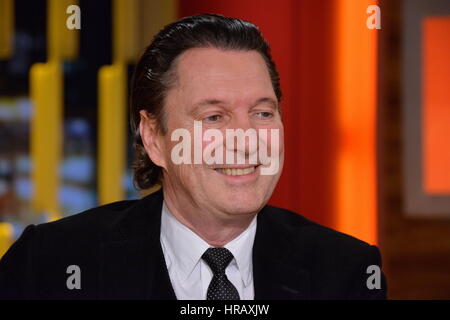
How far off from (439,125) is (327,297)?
4.00 feet

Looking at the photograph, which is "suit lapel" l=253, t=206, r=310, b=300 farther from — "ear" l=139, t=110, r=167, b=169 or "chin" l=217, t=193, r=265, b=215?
"ear" l=139, t=110, r=167, b=169

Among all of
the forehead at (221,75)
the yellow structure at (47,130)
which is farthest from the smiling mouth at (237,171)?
the yellow structure at (47,130)

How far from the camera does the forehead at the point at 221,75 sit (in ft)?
3.14

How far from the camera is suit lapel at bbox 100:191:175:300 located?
3.24 ft

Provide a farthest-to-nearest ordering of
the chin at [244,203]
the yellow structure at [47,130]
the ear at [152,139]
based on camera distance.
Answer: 1. the yellow structure at [47,130]
2. the ear at [152,139]
3. the chin at [244,203]

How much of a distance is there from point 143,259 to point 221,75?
0.32m

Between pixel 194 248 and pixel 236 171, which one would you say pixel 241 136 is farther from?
pixel 194 248

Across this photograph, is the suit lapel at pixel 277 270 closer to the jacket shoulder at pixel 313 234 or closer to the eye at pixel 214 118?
the jacket shoulder at pixel 313 234

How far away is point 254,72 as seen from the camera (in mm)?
980

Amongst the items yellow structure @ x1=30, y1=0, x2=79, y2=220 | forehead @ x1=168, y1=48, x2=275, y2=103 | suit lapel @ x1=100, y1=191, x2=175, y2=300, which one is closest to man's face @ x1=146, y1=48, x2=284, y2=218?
forehead @ x1=168, y1=48, x2=275, y2=103

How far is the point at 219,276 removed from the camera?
99cm

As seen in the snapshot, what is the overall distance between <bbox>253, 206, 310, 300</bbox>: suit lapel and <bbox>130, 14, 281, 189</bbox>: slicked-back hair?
9.6 inches
